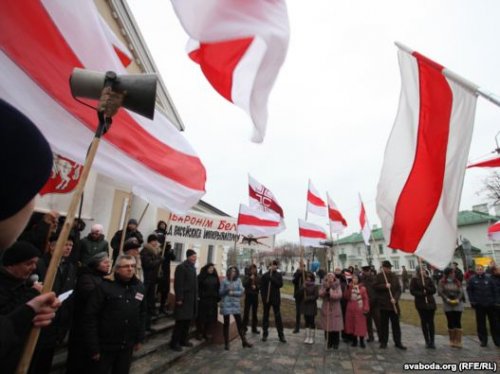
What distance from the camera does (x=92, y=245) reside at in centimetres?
511

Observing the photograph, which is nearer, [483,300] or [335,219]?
[483,300]

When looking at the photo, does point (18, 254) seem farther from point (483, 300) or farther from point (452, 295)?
point (483, 300)

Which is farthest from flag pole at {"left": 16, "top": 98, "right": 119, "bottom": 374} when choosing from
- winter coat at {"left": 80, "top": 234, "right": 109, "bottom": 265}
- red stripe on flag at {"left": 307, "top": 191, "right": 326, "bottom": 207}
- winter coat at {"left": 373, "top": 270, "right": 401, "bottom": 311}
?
red stripe on flag at {"left": 307, "top": 191, "right": 326, "bottom": 207}

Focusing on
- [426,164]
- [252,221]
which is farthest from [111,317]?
[252,221]

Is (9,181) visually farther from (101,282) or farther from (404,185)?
(404,185)

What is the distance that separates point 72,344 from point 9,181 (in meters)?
4.04

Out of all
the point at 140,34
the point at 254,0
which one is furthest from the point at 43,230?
the point at 140,34

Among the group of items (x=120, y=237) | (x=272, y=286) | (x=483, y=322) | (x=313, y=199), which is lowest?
(x=483, y=322)

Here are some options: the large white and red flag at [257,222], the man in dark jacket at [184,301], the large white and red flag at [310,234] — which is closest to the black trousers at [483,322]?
the large white and red flag at [310,234]

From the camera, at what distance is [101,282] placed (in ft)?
12.8

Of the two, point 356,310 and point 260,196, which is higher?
point 260,196

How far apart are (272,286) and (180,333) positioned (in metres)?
3.27

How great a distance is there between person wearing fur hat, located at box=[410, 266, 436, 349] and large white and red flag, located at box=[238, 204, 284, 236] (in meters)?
4.11

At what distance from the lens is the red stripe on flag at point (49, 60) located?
2117 mm
